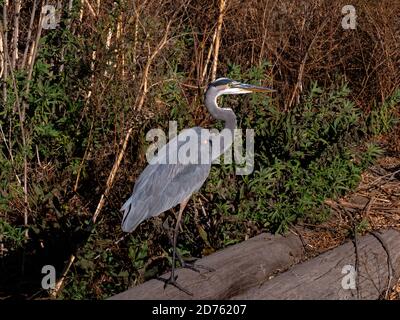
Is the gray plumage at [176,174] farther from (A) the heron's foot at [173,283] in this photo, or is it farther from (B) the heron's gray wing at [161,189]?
(A) the heron's foot at [173,283]

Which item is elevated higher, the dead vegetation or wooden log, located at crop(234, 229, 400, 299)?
the dead vegetation

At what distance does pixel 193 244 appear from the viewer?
198 inches

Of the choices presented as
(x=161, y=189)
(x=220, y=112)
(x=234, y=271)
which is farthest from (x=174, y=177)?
(x=234, y=271)

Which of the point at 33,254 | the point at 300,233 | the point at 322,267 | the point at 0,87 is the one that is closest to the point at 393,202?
the point at 300,233

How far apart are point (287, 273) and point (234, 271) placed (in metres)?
0.30

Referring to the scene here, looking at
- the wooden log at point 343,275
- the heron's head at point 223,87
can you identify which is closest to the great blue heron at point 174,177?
the heron's head at point 223,87

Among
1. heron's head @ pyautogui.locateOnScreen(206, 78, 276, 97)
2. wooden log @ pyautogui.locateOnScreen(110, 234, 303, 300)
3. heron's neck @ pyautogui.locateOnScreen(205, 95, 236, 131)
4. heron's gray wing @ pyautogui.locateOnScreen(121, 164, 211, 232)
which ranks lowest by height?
wooden log @ pyautogui.locateOnScreen(110, 234, 303, 300)

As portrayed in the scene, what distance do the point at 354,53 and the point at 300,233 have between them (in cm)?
276

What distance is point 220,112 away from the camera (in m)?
4.54

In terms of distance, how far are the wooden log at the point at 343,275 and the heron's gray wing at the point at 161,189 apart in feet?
2.36

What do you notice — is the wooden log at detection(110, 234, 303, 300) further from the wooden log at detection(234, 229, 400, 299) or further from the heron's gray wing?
the heron's gray wing

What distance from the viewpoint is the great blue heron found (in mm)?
4154

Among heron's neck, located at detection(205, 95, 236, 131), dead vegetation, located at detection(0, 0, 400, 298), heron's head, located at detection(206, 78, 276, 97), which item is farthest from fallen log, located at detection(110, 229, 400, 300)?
heron's head, located at detection(206, 78, 276, 97)

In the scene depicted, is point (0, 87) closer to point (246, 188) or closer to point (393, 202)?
point (246, 188)
